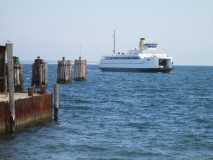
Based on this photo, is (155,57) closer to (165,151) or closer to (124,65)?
(124,65)

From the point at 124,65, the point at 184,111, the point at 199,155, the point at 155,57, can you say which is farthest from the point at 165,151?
the point at 124,65

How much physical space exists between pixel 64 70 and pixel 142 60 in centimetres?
6023

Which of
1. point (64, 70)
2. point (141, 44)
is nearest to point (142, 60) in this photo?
point (141, 44)

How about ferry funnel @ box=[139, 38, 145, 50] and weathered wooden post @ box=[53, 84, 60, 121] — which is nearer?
weathered wooden post @ box=[53, 84, 60, 121]

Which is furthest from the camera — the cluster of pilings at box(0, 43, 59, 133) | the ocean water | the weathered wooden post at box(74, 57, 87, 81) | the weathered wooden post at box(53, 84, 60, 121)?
the weathered wooden post at box(74, 57, 87, 81)

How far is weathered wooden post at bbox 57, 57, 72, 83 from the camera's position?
193 ft

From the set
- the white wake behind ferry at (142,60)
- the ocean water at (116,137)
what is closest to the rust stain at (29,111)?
the ocean water at (116,137)

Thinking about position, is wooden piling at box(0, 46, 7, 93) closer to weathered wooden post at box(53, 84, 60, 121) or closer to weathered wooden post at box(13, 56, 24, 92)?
weathered wooden post at box(53, 84, 60, 121)

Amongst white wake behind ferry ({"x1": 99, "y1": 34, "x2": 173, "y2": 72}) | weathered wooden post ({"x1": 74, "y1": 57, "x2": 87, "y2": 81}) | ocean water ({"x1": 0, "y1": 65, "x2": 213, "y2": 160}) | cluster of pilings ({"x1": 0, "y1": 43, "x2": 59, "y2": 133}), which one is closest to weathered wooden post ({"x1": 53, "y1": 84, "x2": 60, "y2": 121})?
cluster of pilings ({"x1": 0, "y1": 43, "x2": 59, "y2": 133})

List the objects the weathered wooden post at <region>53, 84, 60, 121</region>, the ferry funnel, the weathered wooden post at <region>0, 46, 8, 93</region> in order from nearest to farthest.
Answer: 1. the weathered wooden post at <region>0, 46, 8, 93</region>
2. the weathered wooden post at <region>53, 84, 60, 121</region>
3. the ferry funnel

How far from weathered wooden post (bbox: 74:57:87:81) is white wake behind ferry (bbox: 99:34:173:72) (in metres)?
45.1

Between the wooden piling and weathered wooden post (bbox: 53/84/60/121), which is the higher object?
the wooden piling

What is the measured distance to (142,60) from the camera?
389ft

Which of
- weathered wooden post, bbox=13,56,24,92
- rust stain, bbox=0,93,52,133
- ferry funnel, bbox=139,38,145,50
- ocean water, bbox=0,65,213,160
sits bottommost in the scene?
ocean water, bbox=0,65,213,160
